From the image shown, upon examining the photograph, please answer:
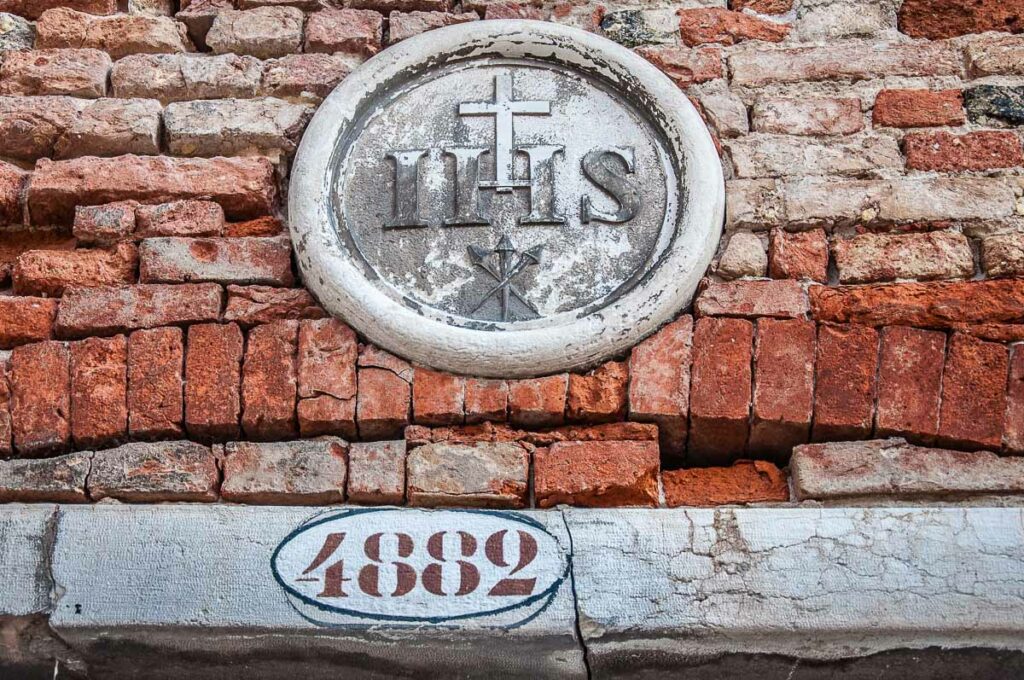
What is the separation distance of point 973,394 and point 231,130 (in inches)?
63.6

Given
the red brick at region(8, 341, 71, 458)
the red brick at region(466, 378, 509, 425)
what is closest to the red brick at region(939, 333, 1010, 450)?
the red brick at region(466, 378, 509, 425)

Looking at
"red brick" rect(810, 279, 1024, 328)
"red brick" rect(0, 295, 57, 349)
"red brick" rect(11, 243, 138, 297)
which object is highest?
"red brick" rect(11, 243, 138, 297)

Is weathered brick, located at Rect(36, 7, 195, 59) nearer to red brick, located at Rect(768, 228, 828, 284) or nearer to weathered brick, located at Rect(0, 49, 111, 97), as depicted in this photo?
weathered brick, located at Rect(0, 49, 111, 97)

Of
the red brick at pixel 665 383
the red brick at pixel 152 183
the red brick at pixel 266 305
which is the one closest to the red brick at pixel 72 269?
the red brick at pixel 152 183

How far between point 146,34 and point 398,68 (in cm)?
62

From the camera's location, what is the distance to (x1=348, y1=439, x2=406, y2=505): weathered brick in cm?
230

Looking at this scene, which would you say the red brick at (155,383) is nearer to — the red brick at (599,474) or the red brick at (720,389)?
the red brick at (599,474)

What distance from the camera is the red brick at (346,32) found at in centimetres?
282

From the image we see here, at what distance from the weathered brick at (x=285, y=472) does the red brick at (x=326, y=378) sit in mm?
38

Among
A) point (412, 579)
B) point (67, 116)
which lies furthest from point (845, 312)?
point (67, 116)

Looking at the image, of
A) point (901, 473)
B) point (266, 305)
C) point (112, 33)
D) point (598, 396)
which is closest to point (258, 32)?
point (112, 33)

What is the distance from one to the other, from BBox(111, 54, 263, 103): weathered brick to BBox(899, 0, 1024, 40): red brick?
1.48 m

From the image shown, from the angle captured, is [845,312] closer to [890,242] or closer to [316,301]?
[890,242]

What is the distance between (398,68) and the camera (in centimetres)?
269
